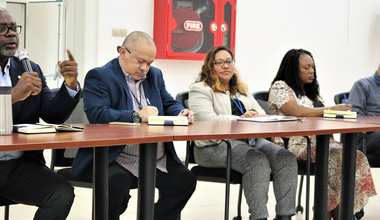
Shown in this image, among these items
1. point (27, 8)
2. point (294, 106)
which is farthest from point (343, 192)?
point (27, 8)

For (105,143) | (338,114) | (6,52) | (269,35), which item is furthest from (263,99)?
(269,35)

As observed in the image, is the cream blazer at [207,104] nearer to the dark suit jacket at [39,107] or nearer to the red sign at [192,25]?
the dark suit jacket at [39,107]

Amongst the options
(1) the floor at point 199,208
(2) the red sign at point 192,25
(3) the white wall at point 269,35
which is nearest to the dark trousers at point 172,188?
(1) the floor at point 199,208

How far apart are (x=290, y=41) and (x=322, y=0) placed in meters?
0.75

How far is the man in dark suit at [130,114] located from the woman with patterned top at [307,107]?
98 cm

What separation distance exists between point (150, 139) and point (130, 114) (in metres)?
0.68

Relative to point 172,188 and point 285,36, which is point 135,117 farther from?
point 285,36

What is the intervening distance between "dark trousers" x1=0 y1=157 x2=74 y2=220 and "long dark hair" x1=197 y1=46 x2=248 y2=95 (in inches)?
57.2

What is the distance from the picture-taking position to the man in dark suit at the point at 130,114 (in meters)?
2.86

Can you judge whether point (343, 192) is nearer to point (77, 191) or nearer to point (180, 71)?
point (77, 191)

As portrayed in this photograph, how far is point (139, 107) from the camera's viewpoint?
322cm

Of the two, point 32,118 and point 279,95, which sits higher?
point 279,95

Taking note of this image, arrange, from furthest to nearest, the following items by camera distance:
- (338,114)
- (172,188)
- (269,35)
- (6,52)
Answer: (269,35) → (338,114) → (172,188) → (6,52)

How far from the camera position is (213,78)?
3803 millimetres
